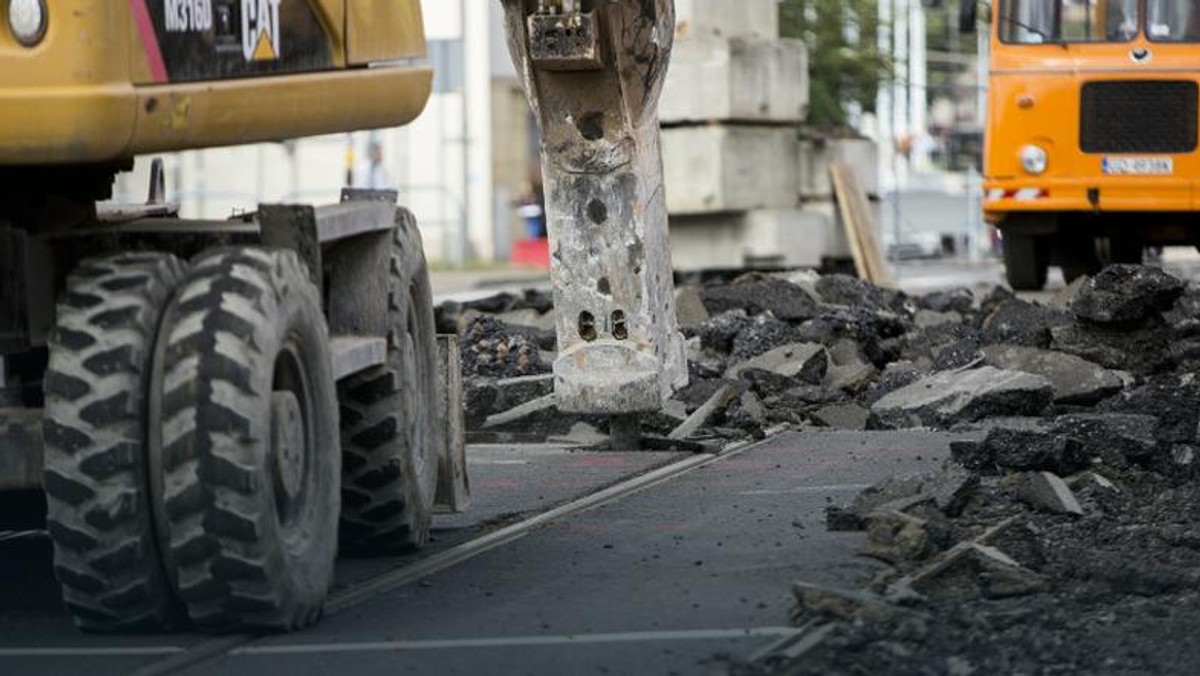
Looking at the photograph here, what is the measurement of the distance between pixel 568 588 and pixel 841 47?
1378 inches

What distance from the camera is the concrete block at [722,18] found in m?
30.3

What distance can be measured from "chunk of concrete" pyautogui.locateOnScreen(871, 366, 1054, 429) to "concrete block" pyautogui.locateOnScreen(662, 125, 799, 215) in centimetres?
1413

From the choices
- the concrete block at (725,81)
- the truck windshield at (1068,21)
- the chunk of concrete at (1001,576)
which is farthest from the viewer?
the concrete block at (725,81)

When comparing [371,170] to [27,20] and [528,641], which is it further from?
[27,20]

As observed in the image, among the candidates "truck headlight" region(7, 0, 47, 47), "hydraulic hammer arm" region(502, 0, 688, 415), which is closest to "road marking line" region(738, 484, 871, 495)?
"hydraulic hammer arm" region(502, 0, 688, 415)

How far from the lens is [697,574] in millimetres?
9523

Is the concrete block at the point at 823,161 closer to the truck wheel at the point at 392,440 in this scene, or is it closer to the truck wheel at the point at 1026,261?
the truck wheel at the point at 1026,261

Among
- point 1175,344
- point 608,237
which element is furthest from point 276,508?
point 1175,344

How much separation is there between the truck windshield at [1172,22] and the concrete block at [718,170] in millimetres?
5563

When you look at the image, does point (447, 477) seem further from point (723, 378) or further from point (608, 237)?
point (723, 378)

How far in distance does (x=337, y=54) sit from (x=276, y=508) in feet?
5.72

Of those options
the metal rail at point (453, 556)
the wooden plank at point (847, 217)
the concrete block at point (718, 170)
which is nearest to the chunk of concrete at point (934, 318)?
the metal rail at point (453, 556)

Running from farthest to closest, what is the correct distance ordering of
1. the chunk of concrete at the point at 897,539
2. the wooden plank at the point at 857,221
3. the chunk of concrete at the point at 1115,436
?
1. the wooden plank at the point at 857,221
2. the chunk of concrete at the point at 1115,436
3. the chunk of concrete at the point at 897,539

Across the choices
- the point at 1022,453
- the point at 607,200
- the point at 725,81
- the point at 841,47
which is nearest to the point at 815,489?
the point at 1022,453
